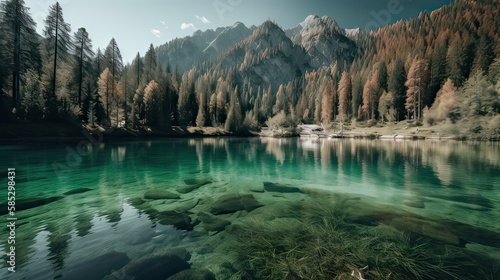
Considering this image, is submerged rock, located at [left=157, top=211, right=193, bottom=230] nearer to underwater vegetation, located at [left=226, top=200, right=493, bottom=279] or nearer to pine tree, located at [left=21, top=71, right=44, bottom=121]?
underwater vegetation, located at [left=226, top=200, right=493, bottom=279]

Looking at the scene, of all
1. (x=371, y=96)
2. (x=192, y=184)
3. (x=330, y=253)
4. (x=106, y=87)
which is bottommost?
(x=192, y=184)

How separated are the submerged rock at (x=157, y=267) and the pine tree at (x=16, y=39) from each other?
162 feet

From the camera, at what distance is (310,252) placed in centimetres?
571

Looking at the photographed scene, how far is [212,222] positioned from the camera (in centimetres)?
851

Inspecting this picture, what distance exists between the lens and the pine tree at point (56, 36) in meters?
44.1

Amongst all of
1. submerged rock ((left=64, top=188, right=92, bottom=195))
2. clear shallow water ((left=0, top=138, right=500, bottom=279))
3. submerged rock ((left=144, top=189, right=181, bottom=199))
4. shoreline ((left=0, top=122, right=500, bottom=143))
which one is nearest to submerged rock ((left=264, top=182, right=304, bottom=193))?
clear shallow water ((left=0, top=138, right=500, bottom=279))

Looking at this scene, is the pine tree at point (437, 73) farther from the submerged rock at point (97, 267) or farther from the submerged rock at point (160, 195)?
the submerged rock at point (97, 267)

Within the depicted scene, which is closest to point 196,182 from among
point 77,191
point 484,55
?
point 77,191

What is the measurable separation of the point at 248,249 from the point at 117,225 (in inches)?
213

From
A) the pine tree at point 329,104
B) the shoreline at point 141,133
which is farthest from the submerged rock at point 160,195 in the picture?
the pine tree at point 329,104

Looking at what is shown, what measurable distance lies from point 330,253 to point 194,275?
136 inches

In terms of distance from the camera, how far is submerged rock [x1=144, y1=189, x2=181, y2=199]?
38.9ft

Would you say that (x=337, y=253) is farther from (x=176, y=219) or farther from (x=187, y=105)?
(x=187, y=105)

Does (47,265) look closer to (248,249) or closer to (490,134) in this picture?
(248,249)
